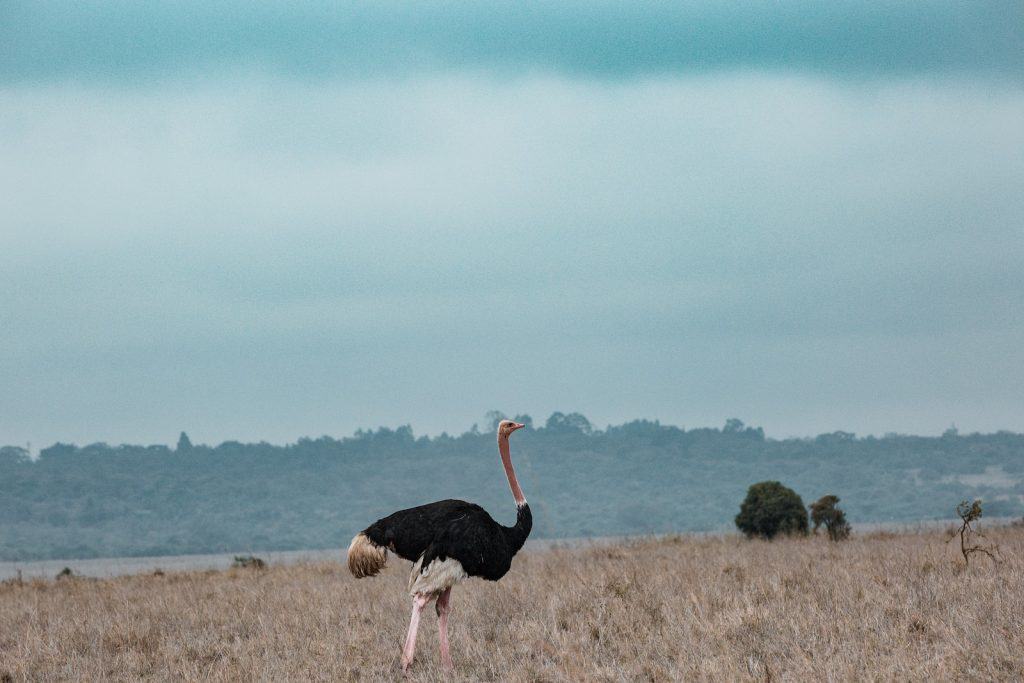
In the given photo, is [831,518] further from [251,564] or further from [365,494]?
[365,494]

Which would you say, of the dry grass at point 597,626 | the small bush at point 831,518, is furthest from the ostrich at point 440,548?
the small bush at point 831,518

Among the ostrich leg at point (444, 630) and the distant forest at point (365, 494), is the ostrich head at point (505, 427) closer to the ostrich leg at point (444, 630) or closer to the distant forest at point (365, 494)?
the ostrich leg at point (444, 630)

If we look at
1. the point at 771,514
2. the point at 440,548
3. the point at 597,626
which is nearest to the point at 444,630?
the point at 440,548

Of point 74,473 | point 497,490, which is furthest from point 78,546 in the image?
point 497,490

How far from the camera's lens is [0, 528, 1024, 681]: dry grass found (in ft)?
31.4

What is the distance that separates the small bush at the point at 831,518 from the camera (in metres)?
23.9

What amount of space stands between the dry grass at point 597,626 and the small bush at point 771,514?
303 inches

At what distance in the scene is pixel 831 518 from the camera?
24609mm

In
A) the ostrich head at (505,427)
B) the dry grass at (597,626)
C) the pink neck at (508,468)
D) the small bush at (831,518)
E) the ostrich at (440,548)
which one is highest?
the ostrich head at (505,427)

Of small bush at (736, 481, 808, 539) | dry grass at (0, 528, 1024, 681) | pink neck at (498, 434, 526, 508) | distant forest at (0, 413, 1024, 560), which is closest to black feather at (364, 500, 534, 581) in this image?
pink neck at (498, 434, 526, 508)

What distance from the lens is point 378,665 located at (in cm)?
1076

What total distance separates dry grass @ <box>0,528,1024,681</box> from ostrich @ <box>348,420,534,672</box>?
69cm

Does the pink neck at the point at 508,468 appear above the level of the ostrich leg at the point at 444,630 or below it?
above

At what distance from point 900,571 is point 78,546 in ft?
501
